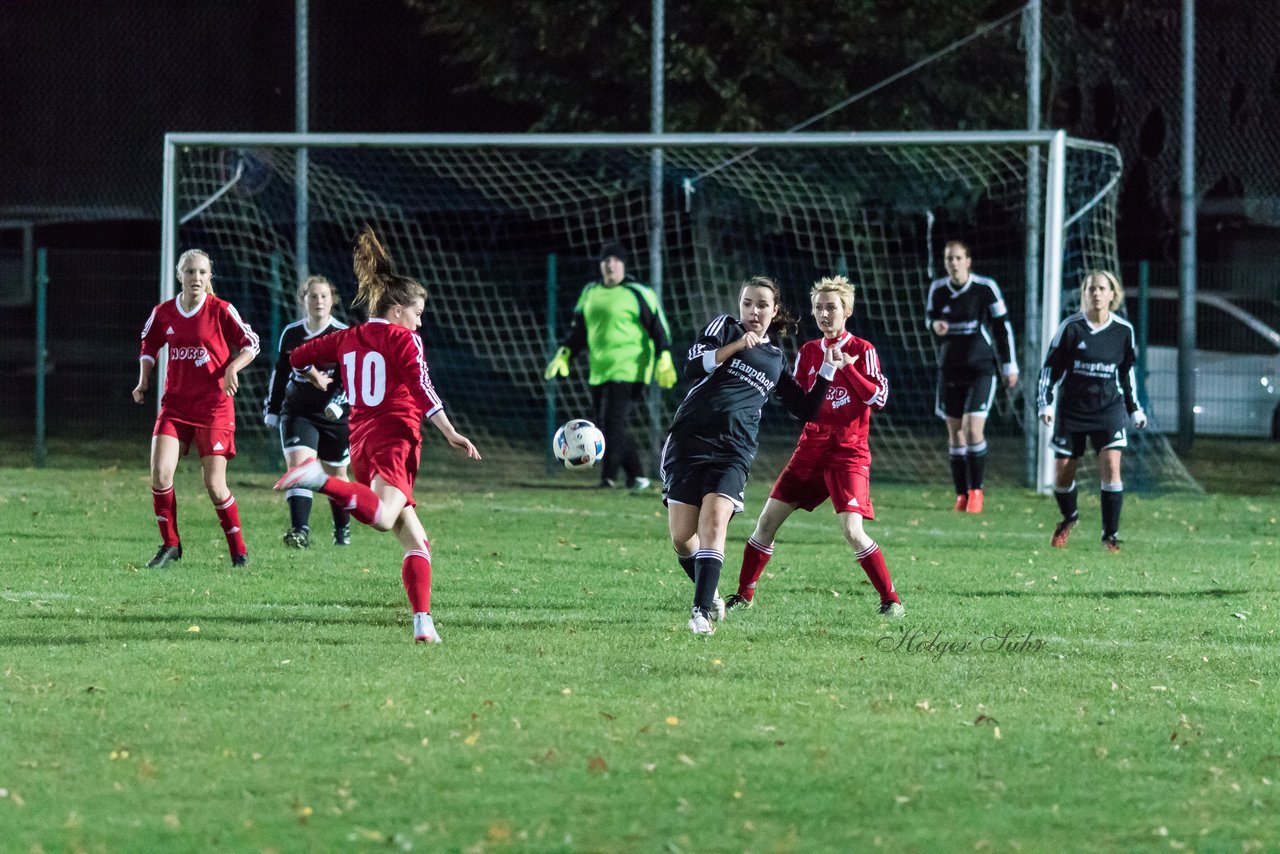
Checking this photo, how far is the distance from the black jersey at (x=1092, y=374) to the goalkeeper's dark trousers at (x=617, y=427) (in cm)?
424

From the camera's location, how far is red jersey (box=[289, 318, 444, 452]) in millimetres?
7664

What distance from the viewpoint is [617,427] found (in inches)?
579

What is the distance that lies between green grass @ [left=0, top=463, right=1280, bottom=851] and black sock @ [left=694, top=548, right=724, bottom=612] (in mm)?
207

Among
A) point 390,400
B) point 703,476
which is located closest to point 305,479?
point 390,400

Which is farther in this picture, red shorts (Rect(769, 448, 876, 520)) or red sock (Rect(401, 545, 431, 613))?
red shorts (Rect(769, 448, 876, 520))

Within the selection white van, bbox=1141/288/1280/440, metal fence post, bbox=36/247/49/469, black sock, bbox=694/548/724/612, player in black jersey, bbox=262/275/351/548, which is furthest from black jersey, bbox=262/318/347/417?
white van, bbox=1141/288/1280/440

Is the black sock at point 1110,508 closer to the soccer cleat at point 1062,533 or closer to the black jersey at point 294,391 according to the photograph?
the soccer cleat at point 1062,533

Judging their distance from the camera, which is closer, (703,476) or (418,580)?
(418,580)

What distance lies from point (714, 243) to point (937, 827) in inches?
548

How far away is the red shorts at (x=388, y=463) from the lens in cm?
759

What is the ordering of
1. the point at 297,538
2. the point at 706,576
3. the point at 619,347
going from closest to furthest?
the point at 706,576
the point at 297,538
the point at 619,347

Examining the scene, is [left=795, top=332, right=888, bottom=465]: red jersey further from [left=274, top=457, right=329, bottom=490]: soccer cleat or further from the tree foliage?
the tree foliage

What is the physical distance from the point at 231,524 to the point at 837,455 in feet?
11.2

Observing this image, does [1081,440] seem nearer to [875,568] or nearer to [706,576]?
[875,568]
